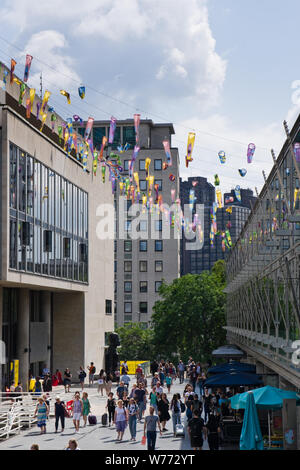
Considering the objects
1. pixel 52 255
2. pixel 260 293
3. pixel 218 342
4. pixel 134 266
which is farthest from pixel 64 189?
pixel 134 266

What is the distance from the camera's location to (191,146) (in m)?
32.2

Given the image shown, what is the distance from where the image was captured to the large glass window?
34406mm

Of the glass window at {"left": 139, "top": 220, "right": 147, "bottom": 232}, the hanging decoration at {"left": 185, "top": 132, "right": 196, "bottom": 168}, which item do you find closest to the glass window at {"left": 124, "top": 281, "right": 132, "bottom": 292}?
the glass window at {"left": 139, "top": 220, "right": 147, "bottom": 232}

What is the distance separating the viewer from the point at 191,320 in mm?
65188

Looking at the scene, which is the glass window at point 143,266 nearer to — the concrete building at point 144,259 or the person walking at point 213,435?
the concrete building at point 144,259

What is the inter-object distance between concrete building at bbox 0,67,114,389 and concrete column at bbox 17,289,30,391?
0.06 meters

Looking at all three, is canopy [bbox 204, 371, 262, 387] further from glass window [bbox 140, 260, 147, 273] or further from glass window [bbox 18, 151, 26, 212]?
glass window [bbox 140, 260, 147, 273]

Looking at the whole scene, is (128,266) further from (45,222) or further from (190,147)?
(190,147)

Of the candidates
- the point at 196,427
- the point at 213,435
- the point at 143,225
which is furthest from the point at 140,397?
the point at 143,225

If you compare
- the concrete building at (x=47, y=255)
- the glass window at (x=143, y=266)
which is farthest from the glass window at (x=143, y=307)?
the concrete building at (x=47, y=255)

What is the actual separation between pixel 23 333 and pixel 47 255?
193 inches

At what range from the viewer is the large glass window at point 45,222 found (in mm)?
34406

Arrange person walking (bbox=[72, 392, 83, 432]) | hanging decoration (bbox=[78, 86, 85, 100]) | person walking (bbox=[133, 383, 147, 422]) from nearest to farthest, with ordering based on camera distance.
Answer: person walking (bbox=[72, 392, 83, 432])
person walking (bbox=[133, 383, 147, 422])
hanging decoration (bbox=[78, 86, 85, 100])

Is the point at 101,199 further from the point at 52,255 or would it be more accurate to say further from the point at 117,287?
the point at 117,287
